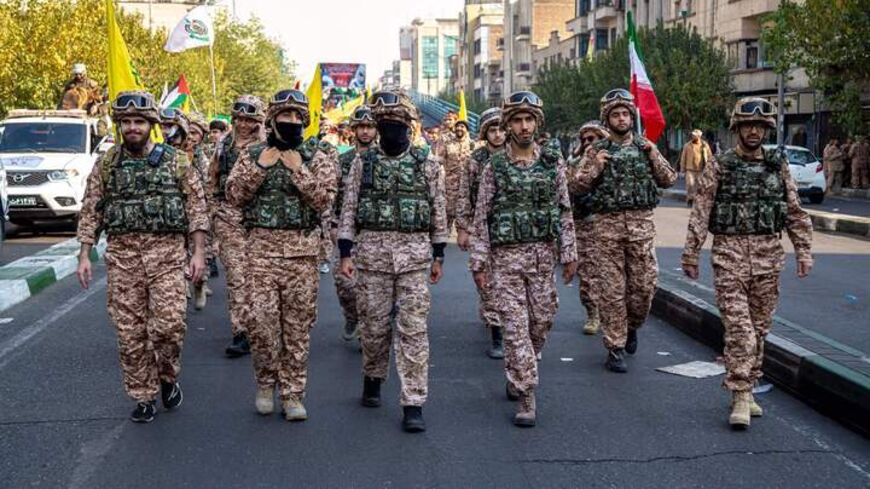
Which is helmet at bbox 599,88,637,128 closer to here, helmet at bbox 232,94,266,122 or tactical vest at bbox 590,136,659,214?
tactical vest at bbox 590,136,659,214

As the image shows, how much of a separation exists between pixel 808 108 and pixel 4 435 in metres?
38.0

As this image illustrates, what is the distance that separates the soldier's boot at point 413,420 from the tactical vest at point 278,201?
4.09ft

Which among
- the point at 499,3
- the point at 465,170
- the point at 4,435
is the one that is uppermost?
the point at 499,3

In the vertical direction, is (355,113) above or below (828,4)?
below

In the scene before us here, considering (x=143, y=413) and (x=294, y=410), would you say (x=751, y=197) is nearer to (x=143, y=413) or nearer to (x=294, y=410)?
(x=294, y=410)

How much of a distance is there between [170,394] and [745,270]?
356 cm

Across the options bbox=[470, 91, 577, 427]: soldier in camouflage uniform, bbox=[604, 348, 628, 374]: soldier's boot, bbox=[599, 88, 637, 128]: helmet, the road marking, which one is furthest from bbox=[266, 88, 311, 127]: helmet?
the road marking

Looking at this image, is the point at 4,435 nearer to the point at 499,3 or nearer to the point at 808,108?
the point at 808,108

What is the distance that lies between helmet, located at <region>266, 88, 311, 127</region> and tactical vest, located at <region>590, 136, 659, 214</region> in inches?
96.5

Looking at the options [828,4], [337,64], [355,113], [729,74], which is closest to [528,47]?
[337,64]

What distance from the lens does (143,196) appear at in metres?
6.28

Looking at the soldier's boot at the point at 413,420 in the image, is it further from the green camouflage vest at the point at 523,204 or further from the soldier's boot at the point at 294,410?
the green camouflage vest at the point at 523,204

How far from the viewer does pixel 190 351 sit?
856 cm

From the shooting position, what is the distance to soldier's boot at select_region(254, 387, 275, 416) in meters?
6.52
